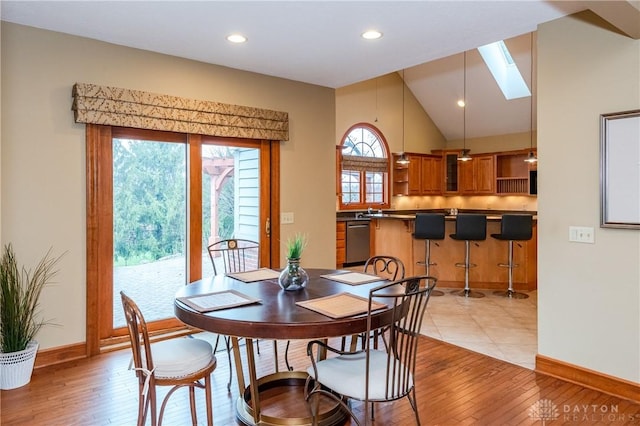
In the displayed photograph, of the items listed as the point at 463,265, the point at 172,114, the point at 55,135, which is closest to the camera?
the point at 55,135

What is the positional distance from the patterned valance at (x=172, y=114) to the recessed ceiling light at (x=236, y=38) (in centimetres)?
75

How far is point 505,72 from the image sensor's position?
799 centimetres

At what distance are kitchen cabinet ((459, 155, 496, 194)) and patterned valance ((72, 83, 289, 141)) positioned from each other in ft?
19.4

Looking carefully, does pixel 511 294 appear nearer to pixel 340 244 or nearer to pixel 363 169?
pixel 340 244

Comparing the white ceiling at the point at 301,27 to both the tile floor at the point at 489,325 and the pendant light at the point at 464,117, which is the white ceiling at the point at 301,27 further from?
the pendant light at the point at 464,117

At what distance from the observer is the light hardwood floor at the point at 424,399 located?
2508mm

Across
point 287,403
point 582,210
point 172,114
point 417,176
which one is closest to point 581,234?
point 582,210

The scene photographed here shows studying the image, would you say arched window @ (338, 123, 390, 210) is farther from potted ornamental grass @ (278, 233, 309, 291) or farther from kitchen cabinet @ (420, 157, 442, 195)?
potted ornamental grass @ (278, 233, 309, 291)

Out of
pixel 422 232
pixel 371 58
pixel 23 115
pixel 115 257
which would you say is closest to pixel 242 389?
pixel 115 257

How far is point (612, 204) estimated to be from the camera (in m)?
2.83

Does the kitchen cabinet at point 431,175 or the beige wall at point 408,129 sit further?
the kitchen cabinet at point 431,175

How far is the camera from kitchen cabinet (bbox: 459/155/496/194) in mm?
9016

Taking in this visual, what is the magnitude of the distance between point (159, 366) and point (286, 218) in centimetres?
277

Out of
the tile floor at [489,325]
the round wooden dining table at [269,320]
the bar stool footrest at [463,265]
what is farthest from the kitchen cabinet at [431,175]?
the round wooden dining table at [269,320]
